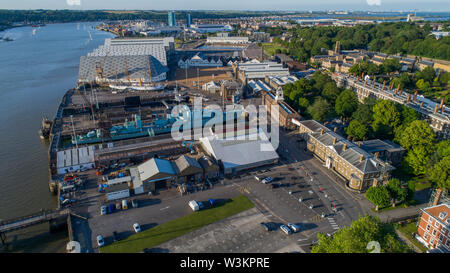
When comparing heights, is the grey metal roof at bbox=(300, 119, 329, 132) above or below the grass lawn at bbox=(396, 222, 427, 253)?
above

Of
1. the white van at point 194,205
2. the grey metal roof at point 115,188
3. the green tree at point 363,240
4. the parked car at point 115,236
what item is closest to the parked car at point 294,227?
the green tree at point 363,240

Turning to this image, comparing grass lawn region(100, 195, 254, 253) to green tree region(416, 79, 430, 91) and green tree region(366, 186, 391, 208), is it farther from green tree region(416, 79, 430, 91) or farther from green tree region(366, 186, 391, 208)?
green tree region(416, 79, 430, 91)

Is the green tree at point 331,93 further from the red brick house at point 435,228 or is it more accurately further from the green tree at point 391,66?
the red brick house at point 435,228

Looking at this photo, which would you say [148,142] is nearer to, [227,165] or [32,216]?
[227,165]

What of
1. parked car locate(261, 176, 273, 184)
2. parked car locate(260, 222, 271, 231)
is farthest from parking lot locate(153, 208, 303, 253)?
parked car locate(261, 176, 273, 184)

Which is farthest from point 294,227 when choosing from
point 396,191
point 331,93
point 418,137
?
point 331,93
